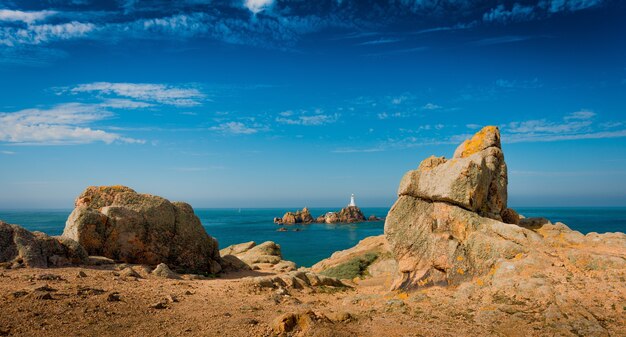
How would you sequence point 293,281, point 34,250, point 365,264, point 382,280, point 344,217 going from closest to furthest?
point 34,250
point 293,281
point 382,280
point 365,264
point 344,217

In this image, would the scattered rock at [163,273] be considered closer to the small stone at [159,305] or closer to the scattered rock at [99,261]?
the scattered rock at [99,261]

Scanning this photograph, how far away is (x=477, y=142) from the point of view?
23125 millimetres

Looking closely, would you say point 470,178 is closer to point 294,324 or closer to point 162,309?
point 294,324

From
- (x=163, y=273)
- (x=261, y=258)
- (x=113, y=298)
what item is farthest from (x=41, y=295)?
(x=261, y=258)

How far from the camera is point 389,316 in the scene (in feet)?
47.3

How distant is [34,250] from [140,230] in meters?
7.49

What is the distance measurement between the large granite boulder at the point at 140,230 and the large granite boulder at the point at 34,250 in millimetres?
Answer: 3190

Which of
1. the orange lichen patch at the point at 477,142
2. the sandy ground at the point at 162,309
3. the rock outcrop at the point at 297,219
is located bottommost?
the rock outcrop at the point at 297,219

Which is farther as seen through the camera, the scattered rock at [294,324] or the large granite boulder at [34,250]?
the large granite boulder at [34,250]

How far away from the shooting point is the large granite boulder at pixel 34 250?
61.6 ft

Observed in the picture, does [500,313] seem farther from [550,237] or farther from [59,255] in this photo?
[59,255]

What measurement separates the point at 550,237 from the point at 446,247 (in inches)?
209

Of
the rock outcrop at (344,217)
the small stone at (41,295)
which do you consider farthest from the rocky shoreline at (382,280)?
the rock outcrop at (344,217)

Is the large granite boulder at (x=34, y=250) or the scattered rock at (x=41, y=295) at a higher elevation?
the large granite boulder at (x=34, y=250)
